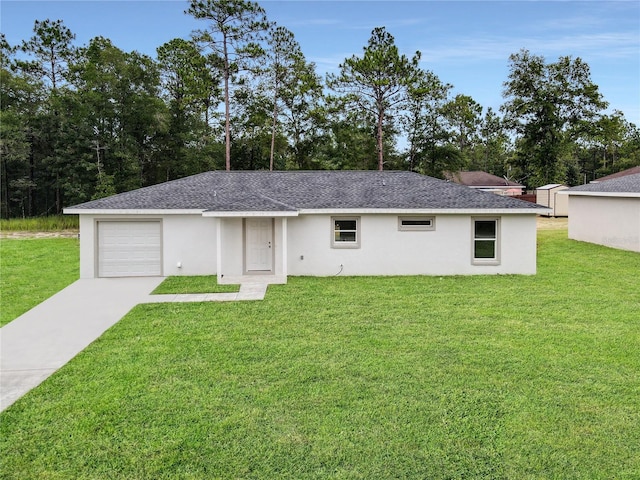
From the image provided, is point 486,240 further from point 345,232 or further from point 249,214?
point 249,214

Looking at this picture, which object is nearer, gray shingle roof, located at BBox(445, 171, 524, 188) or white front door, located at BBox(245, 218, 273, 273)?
white front door, located at BBox(245, 218, 273, 273)

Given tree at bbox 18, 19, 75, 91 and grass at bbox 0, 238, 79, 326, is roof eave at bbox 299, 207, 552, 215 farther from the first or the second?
tree at bbox 18, 19, 75, 91

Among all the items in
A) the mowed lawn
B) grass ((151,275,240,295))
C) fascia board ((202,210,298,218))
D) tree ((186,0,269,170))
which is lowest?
the mowed lawn

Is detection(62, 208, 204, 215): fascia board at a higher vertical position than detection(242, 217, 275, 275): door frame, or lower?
higher

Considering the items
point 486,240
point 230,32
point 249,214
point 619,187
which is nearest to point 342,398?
point 249,214

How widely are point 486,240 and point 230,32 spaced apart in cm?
2377

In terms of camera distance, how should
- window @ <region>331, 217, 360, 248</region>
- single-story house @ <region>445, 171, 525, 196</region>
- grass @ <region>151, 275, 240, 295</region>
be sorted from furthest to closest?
single-story house @ <region>445, 171, 525, 196</region> → window @ <region>331, 217, 360, 248</region> → grass @ <region>151, 275, 240, 295</region>

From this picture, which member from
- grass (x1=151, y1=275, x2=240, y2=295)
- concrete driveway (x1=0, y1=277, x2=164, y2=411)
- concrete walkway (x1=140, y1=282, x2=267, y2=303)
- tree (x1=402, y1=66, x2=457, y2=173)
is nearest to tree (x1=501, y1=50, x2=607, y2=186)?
tree (x1=402, y1=66, x2=457, y2=173)

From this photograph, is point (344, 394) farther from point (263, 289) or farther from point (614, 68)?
point (614, 68)

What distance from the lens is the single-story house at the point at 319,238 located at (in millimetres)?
14000

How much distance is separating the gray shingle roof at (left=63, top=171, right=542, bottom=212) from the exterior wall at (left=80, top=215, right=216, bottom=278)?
1.31 ft

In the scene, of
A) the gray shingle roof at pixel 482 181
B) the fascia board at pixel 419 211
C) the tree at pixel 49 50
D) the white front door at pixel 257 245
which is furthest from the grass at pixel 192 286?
the gray shingle roof at pixel 482 181

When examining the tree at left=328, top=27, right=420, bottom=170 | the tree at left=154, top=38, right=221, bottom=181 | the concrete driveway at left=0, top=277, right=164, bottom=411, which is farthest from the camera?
the tree at left=154, top=38, right=221, bottom=181

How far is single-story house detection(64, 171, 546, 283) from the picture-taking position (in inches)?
551
